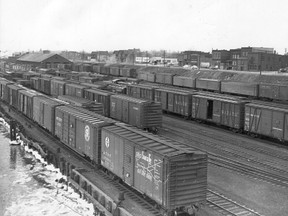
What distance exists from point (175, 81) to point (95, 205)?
52.7m

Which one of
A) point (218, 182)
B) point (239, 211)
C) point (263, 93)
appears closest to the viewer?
point (239, 211)

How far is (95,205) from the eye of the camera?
17.8 m

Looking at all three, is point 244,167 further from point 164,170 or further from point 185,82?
point 185,82

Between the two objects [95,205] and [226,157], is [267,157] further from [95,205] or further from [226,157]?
[95,205]

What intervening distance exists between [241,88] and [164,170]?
4138cm

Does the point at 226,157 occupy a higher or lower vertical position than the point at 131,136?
lower

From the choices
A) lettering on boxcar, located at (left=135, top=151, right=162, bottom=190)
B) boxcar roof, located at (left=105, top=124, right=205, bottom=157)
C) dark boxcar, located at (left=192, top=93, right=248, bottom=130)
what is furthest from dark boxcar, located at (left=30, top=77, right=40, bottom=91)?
lettering on boxcar, located at (left=135, top=151, right=162, bottom=190)

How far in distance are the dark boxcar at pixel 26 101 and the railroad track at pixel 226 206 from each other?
24249 millimetres

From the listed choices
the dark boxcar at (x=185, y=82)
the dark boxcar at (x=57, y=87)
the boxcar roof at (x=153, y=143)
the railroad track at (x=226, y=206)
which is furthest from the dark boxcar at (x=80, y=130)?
the dark boxcar at (x=185, y=82)

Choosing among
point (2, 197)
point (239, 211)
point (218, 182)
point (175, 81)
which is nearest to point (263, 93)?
point (175, 81)

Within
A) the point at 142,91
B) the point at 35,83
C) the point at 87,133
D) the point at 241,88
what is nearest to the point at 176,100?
the point at 142,91

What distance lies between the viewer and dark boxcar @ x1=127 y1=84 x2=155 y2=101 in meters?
46.6

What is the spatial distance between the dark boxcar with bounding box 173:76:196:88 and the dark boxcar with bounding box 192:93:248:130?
24.8m

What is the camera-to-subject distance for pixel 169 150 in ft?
49.5
